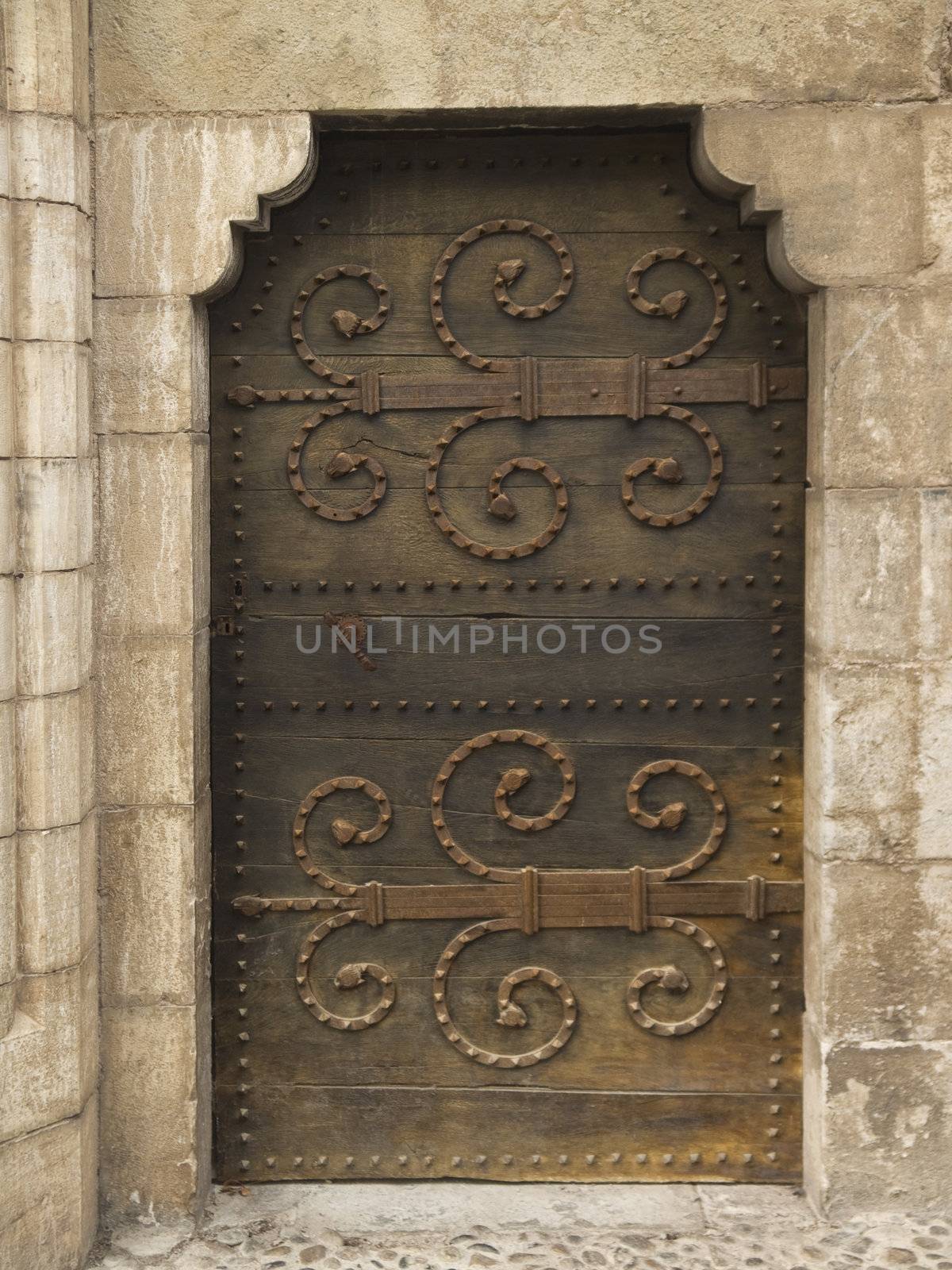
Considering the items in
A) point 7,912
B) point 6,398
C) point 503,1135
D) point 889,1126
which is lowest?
point 503,1135

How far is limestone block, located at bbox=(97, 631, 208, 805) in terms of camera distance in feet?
9.62

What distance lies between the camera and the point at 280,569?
3119 millimetres

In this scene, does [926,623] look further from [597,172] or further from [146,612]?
[146,612]

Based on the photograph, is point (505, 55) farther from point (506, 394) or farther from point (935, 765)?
point (935, 765)

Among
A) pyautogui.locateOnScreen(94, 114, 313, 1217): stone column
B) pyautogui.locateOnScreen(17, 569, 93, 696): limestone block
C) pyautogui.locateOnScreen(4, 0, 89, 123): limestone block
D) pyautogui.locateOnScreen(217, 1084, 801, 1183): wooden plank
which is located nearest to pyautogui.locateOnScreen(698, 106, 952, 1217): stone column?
pyautogui.locateOnScreen(217, 1084, 801, 1183): wooden plank

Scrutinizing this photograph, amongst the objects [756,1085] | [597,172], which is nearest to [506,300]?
[597,172]

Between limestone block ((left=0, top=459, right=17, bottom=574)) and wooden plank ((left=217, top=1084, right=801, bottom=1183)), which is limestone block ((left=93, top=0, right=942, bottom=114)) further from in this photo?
wooden plank ((left=217, top=1084, right=801, bottom=1183))

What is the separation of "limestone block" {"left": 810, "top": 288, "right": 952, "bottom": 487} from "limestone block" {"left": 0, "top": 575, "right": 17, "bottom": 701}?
1.70 m

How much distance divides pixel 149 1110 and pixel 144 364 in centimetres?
162

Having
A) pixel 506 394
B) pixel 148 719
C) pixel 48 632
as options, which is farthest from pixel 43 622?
pixel 506 394

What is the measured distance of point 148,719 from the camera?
295cm

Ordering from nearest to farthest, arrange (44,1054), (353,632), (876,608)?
(44,1054), (876,608), (353,632)

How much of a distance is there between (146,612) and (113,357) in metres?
0.55

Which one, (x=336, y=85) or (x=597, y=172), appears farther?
(x=597, y=172)
